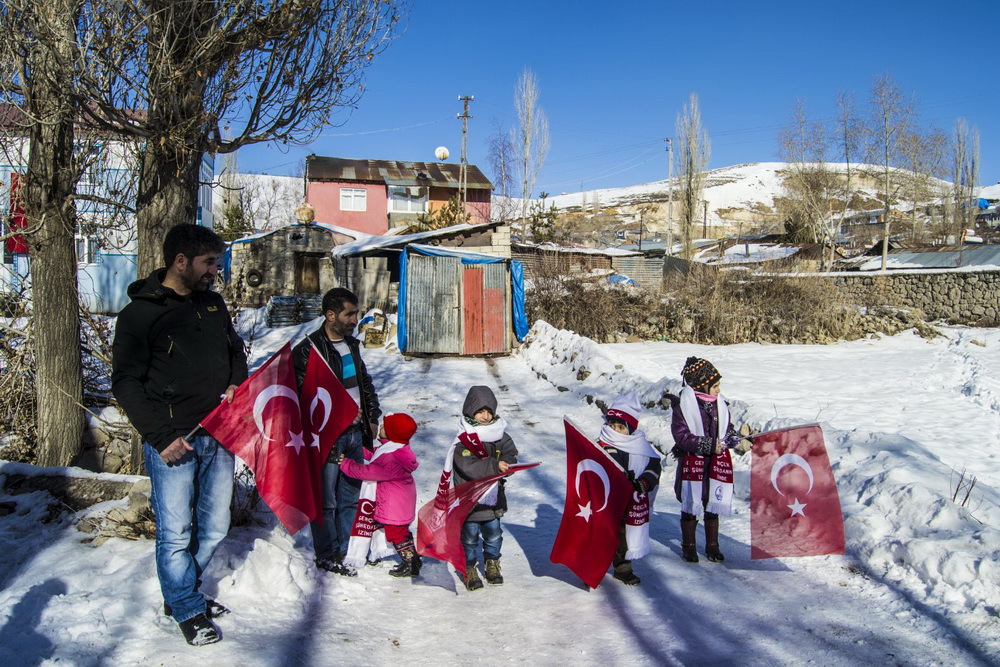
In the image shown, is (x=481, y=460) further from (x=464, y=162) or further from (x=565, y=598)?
(x=464, y=162)

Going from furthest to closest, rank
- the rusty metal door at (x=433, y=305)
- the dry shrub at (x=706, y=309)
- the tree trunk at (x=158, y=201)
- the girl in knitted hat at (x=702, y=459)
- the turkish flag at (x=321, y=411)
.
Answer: the dry shrub at (x=706, y=309) < the rusty metal door at (x=433, y=305) < the tree trunk at (x=158, y=201) < the girl in knitted hat at (x=702, y=459) < the turkish flag at (x=321, y=411)

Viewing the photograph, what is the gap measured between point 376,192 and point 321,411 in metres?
38.6

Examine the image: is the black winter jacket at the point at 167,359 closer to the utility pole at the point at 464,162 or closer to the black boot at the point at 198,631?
the black boot at the point at 198,631

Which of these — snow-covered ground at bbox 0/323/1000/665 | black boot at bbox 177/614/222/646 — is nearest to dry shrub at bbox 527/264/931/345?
snow-covered ground at bbox 0/323/1000/665

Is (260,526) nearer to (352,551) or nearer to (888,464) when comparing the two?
(352,551)

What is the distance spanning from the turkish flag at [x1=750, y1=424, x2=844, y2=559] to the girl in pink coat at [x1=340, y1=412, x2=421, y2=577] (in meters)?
2.43

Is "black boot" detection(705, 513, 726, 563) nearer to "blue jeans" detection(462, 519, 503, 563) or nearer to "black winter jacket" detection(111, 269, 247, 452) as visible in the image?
"blue jeans" detection(462, 519, 503, 563)

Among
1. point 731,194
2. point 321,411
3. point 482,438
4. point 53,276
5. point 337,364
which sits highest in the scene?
point 731,194

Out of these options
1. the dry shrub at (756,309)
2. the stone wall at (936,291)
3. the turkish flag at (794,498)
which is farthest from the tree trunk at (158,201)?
the stone wall at (936,291)

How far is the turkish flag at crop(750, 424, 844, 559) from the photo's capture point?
4711 millimetres

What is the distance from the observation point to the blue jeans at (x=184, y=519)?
3.35m

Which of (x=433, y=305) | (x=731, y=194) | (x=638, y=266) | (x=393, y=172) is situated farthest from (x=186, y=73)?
(x=731, y=194)

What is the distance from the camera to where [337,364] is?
178 inches

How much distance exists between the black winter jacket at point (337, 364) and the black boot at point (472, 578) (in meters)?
1.07
